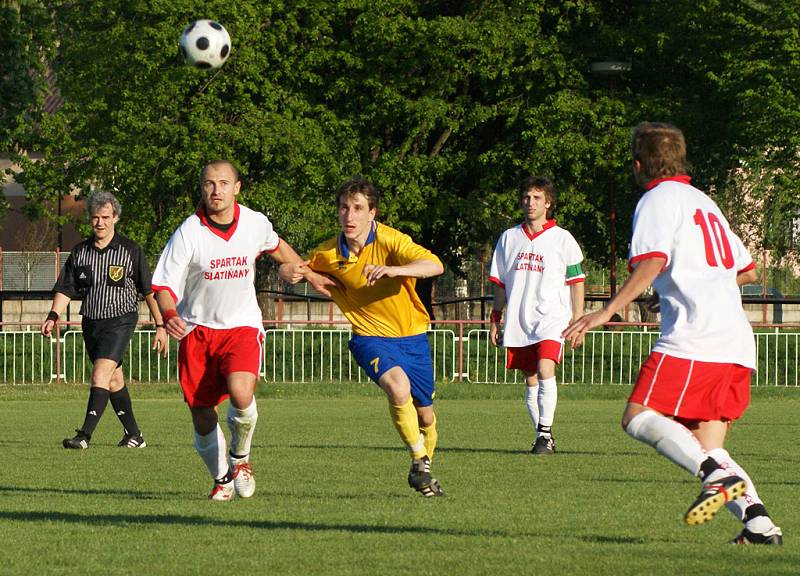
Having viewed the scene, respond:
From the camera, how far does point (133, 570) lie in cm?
621

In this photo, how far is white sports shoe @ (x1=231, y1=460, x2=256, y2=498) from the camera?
9.05 meters

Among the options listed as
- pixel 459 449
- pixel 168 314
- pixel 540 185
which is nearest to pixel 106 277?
pixel 459 449

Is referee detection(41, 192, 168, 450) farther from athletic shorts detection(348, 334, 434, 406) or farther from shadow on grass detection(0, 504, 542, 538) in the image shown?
shadow on grass detection(0, 504, 542, 538)

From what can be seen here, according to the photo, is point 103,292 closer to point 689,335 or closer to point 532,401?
point 532,401

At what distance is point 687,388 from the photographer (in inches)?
257

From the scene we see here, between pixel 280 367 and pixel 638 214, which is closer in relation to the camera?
pixel 638 214

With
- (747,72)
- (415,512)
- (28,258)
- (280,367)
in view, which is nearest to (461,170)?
(747,72)

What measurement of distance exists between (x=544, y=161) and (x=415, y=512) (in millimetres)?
24230

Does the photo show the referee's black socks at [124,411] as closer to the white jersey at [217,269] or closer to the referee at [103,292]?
the referee at [103,292]

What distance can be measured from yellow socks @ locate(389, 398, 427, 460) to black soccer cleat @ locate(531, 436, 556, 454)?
3.19 meters

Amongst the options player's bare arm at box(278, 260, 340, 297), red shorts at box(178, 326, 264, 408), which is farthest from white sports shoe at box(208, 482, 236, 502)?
player's bare arm at box(278, 260, 340, 297)

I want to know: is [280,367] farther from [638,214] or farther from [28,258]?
[638,214]

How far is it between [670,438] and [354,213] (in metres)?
3.41

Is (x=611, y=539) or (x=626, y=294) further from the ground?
(x=626, y=294)
